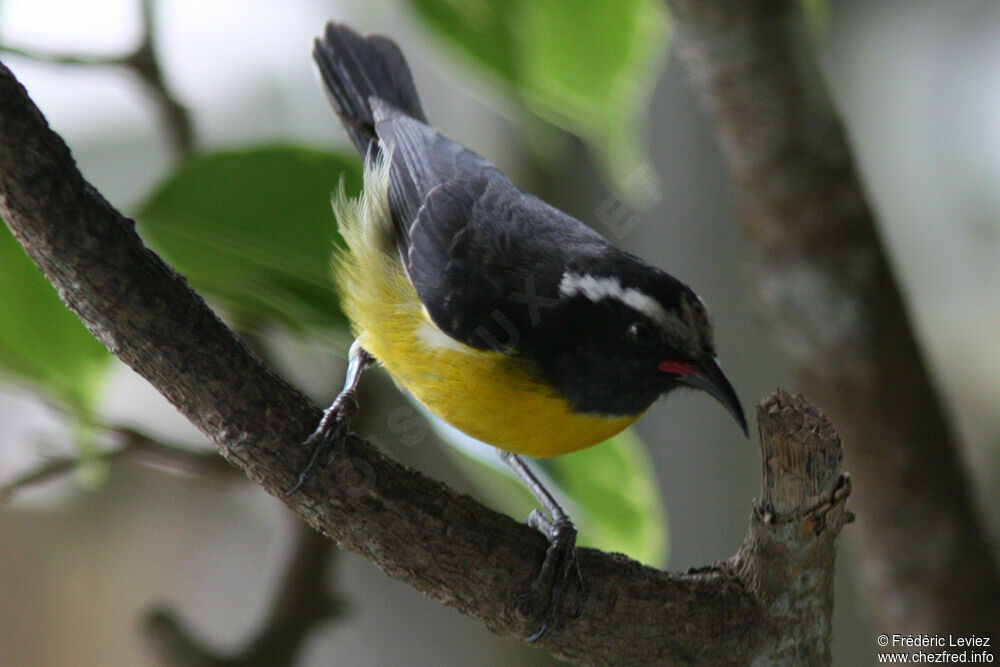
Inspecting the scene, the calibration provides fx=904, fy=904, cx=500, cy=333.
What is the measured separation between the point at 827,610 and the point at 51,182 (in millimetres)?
807

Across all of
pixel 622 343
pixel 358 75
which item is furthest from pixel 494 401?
pixel 358 75

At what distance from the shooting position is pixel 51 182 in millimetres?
655

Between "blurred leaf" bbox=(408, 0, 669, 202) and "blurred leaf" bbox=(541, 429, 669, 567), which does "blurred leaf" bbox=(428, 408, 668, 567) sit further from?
"blurred leaf" bbox=(408, 0, 669, 202)

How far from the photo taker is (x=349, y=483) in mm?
817

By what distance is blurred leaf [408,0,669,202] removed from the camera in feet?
3.80

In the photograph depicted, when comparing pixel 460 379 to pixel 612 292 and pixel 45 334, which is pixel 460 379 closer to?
pixel 612 292

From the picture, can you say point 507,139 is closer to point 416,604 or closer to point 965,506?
point 416,604

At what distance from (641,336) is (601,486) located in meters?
0.21

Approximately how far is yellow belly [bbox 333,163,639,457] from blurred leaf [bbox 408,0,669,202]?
0.27 metres

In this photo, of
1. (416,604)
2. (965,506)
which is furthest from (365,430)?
(416,604)

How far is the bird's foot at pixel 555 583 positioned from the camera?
86 centimetres

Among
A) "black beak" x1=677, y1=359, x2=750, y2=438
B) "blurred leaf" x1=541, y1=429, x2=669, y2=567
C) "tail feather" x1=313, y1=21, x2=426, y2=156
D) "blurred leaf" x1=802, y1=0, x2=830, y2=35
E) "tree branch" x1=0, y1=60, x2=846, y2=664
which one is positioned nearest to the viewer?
"tree branch" x1=0, y1=60, x2=846, y2=664

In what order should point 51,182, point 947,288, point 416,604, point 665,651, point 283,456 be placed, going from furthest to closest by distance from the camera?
point 947,288
point 416,604
point 665,651
point 283,456
point 51,182

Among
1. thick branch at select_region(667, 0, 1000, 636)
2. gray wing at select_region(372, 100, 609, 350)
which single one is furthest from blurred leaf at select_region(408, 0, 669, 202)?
thick branch at select_region(667, 0, 1000, 636)
